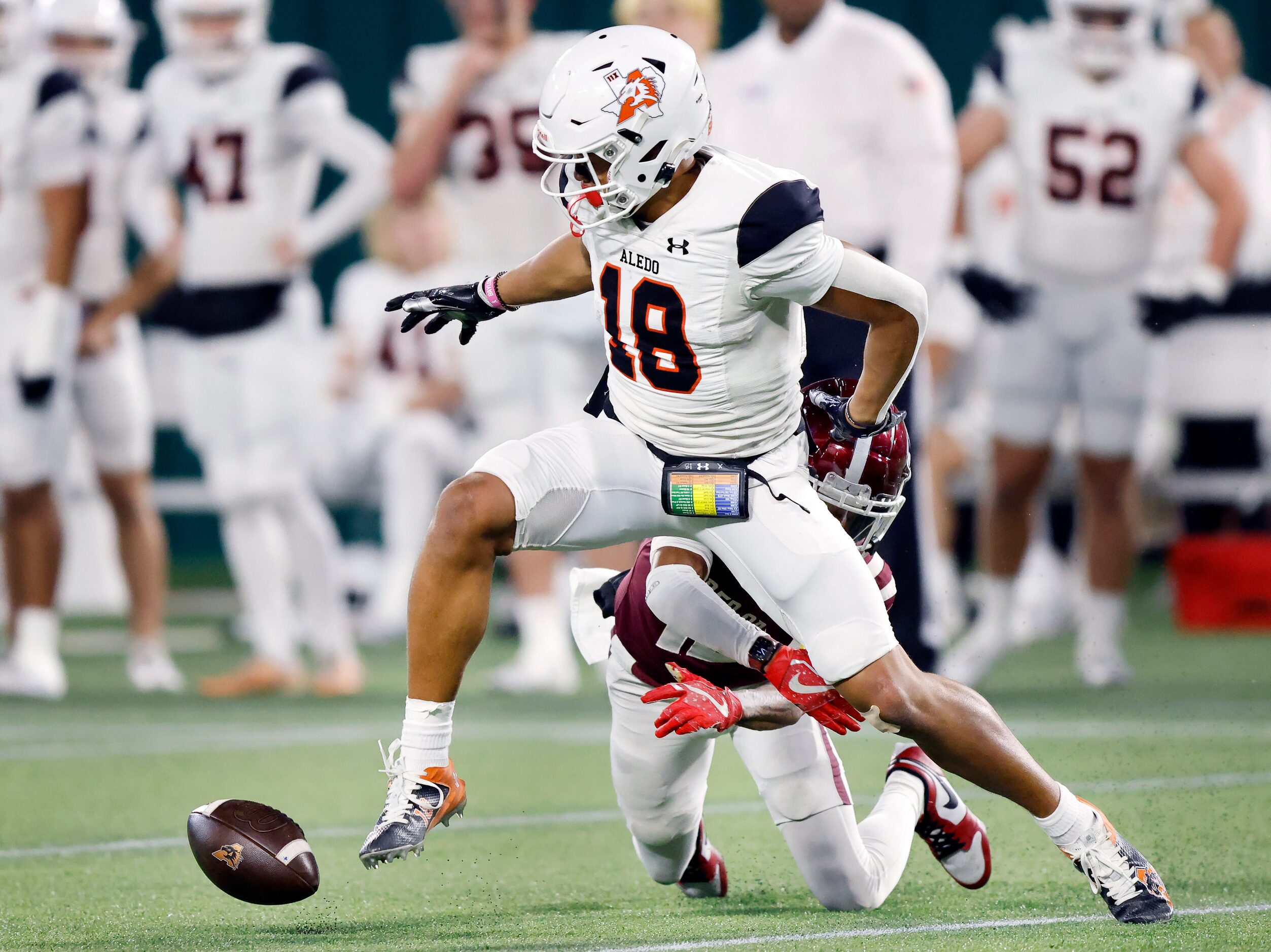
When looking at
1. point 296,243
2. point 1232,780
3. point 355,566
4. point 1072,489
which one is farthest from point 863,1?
point 1232,780

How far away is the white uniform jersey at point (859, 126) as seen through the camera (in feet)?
19.1

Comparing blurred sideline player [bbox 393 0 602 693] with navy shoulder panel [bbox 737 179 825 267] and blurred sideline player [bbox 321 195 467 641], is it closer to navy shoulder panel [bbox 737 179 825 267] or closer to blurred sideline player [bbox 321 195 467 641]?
blurred sideline player [bbox 321 195 467 641]

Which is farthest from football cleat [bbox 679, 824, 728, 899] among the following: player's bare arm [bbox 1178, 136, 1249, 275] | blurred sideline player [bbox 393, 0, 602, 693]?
player's bare arm [bbox 1178, 136, 1249, 275]

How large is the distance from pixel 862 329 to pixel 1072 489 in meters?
5.35

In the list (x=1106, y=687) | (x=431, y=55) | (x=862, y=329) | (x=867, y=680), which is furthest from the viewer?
(x=431, y=55)

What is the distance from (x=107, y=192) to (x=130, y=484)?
1060 mm

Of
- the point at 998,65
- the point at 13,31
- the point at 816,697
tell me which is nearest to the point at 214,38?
the point at 13,31

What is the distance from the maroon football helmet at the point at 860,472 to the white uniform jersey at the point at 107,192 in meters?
4.34

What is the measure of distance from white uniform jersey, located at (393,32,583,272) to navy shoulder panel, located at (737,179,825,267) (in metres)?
3.73

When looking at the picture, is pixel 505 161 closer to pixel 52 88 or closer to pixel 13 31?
pixel 52 88

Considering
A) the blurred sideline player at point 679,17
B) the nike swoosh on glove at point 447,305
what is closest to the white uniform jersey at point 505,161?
the blurred sideline player at point 679,17

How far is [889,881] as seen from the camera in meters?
3.52

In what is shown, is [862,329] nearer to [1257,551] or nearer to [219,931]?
[219,931]

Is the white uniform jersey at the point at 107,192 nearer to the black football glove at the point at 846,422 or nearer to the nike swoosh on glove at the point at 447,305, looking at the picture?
the nike swoosh on glove at the point at 447,305
